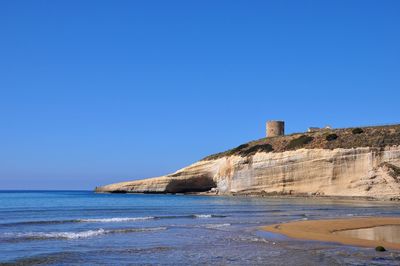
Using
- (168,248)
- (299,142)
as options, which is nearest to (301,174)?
(299,142)

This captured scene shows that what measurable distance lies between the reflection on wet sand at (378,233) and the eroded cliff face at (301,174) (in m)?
29.5

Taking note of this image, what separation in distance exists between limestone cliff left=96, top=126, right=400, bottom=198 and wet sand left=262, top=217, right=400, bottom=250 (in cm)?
2753

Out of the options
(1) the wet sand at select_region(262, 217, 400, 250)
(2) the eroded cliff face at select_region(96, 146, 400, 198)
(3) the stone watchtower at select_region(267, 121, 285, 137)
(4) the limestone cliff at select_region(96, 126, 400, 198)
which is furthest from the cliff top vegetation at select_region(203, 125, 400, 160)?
(1) the wet sand at select_region(262, 217, 400, 250)

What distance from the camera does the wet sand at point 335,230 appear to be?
691 inches

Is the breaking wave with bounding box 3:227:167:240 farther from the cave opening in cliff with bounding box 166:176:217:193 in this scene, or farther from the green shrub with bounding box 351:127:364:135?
the cave opening in cliff with bounding box 166:176:217:193

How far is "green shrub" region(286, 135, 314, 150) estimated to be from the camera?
6247 cm

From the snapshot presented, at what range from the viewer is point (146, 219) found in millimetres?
29047

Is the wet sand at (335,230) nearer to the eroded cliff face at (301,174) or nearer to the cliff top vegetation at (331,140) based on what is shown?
the eroded cliff face at (301,174)

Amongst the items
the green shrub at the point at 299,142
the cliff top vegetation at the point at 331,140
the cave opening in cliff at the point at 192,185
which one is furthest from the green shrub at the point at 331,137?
the cave opening in cliff at the point at 192,185

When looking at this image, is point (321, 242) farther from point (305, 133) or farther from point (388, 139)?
point (305, 133)

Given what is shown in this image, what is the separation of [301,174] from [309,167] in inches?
48.6

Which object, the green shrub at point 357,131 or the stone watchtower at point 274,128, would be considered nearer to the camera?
the green shrub at point 357,131

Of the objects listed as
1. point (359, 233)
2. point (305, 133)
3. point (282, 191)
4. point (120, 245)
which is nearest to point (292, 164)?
point (282, 191)

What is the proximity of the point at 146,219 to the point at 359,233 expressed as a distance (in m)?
12.4
